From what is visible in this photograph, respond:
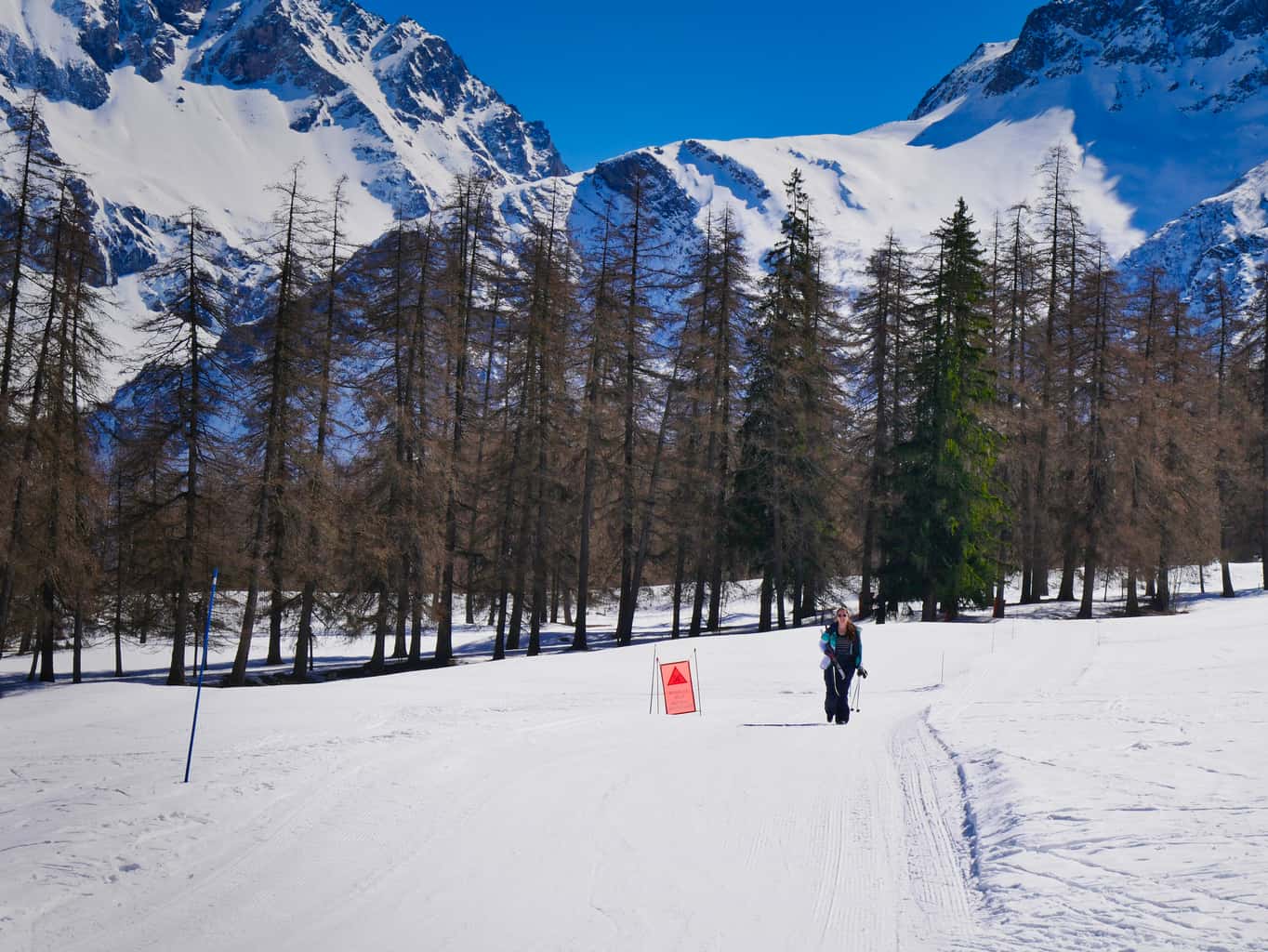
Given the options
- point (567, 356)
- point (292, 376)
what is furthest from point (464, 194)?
point (292, 376)

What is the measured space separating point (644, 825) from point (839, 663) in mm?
5522

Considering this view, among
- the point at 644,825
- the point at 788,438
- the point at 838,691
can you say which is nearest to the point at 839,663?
the point at 838,691

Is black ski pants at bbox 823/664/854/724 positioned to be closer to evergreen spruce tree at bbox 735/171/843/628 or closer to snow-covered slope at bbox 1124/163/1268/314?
evergreen spruce tree at bbox 735/171/843/628

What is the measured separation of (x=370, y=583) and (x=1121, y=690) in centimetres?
1988

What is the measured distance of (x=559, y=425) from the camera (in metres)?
26.7

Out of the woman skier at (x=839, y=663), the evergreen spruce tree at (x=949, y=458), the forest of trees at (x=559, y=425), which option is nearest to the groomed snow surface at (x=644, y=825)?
the woman skier at (x=839, y=663)

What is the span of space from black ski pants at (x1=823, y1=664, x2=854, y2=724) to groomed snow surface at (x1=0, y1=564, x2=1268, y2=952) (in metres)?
0.51

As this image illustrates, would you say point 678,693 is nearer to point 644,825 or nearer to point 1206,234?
point 644,825

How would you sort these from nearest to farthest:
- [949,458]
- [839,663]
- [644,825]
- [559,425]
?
[644,825] → [839,663] → [559,425] → [949,458]

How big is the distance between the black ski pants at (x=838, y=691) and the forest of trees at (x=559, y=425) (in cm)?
1487

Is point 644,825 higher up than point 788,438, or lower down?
lower down

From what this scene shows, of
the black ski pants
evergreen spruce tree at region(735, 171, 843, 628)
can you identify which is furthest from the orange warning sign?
evergreen spruce tree at region(735, 171, 843, 628)

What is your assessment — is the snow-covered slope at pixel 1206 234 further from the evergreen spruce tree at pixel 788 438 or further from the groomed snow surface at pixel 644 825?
the groomed snow surface at pixel 644 825

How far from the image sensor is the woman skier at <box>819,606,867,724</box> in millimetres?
11938
